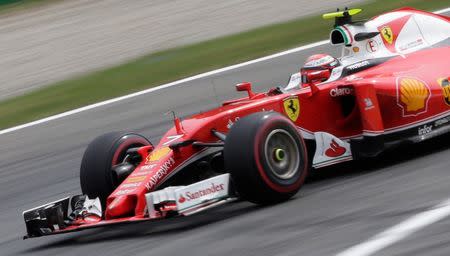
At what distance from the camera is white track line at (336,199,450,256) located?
5.81 metres

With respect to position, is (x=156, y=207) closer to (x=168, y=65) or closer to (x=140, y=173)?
(x=140, y=173)

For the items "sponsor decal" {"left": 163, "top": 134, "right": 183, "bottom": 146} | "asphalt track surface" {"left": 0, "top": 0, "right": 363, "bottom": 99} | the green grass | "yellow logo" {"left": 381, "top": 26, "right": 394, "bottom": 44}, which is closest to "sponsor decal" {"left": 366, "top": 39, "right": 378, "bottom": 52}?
"yellow logo" {"left": 381, "top": 26, "right": 394, "bottom": 44}

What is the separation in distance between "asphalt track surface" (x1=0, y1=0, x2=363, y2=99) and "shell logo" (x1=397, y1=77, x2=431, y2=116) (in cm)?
855

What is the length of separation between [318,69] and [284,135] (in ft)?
5.07

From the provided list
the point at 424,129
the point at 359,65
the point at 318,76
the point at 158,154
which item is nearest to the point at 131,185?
the point at 158,154

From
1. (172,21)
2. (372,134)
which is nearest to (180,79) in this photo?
(172,21)

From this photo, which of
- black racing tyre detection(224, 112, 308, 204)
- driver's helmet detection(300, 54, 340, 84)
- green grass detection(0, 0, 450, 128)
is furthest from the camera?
green grass detection(0, 0, 450, 128)

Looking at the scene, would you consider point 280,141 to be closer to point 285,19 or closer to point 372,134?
point 372,134

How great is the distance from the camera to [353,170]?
8.32 meters

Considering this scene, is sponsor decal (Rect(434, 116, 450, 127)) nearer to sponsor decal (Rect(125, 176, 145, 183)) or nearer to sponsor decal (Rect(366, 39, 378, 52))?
sponsor decal (Rect(366, 39, 378, 52))

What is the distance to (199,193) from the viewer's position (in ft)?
22.9

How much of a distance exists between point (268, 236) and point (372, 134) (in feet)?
6.29

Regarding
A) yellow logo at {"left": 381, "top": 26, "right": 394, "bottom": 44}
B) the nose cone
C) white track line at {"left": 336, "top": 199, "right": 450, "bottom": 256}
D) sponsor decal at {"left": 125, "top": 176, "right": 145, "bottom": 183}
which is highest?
yellow logo at {"left": 381, "top": 26, "right": 394, "bottom": 44}

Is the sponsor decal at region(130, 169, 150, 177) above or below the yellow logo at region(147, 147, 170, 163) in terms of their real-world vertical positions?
below
